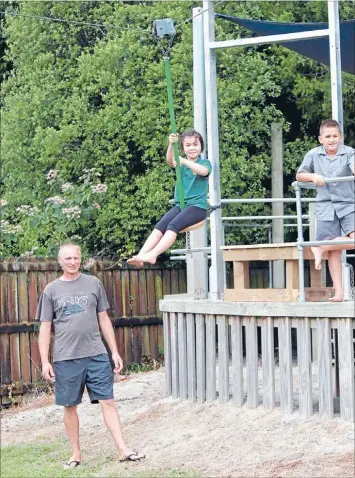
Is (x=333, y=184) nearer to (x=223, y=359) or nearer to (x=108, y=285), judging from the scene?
(x=223, y=359)

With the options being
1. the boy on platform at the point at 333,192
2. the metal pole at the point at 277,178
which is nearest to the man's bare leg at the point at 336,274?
the boy on platform at the point at 333,192

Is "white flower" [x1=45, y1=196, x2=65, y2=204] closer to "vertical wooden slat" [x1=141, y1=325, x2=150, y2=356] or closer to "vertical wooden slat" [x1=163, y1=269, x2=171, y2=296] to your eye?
"vertical wooden slat" [x1=163, y1=269, x2=171, y2=296]

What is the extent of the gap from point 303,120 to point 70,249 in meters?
8.79

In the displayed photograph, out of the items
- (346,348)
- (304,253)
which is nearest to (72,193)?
(304,253)

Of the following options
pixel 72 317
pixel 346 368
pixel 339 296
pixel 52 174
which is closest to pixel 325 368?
pixel 346 368

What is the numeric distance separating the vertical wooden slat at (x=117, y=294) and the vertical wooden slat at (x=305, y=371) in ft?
16.1

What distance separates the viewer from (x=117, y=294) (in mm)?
14328

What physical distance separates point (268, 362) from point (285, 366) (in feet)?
0.74

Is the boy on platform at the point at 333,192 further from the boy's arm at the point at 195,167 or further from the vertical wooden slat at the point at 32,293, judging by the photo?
the vertical wooden slat at the point at 32,293

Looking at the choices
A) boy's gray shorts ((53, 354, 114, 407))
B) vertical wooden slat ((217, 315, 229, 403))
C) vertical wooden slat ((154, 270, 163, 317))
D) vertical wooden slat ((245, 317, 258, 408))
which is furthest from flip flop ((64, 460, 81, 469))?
vertical wooden slat ((154, 270, 163, 317))

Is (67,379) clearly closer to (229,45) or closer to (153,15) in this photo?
(229,45)

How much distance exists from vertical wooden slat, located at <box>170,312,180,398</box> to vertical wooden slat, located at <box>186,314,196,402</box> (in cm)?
25

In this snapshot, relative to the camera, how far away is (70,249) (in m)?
8.84

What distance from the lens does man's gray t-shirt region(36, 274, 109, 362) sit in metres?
8.86
